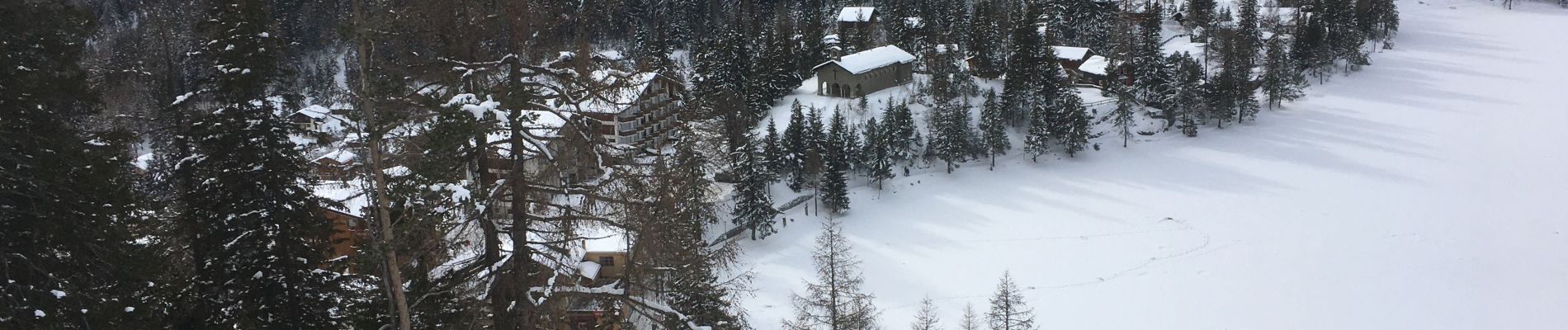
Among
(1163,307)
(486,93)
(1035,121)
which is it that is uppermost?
(486,93)

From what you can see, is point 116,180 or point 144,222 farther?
point 144,222

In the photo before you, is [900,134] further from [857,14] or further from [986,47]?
[857,14]

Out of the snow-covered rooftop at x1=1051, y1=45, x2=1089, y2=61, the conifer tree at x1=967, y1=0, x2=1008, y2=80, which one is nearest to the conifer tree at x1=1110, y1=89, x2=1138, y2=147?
the snow-covered rooftop at x1=1051, y1=45, x2=1089, y2=61

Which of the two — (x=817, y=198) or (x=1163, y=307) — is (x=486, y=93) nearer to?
(x=1163, y=307)

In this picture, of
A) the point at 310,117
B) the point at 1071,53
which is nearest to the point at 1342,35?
the point at 1071,53

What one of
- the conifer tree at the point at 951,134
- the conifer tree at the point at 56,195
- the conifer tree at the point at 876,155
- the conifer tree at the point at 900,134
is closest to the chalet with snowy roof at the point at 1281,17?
the conifer tree at the point at 951,134

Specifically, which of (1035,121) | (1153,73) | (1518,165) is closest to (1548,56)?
(1518,165)

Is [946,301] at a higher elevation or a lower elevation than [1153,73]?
lower
